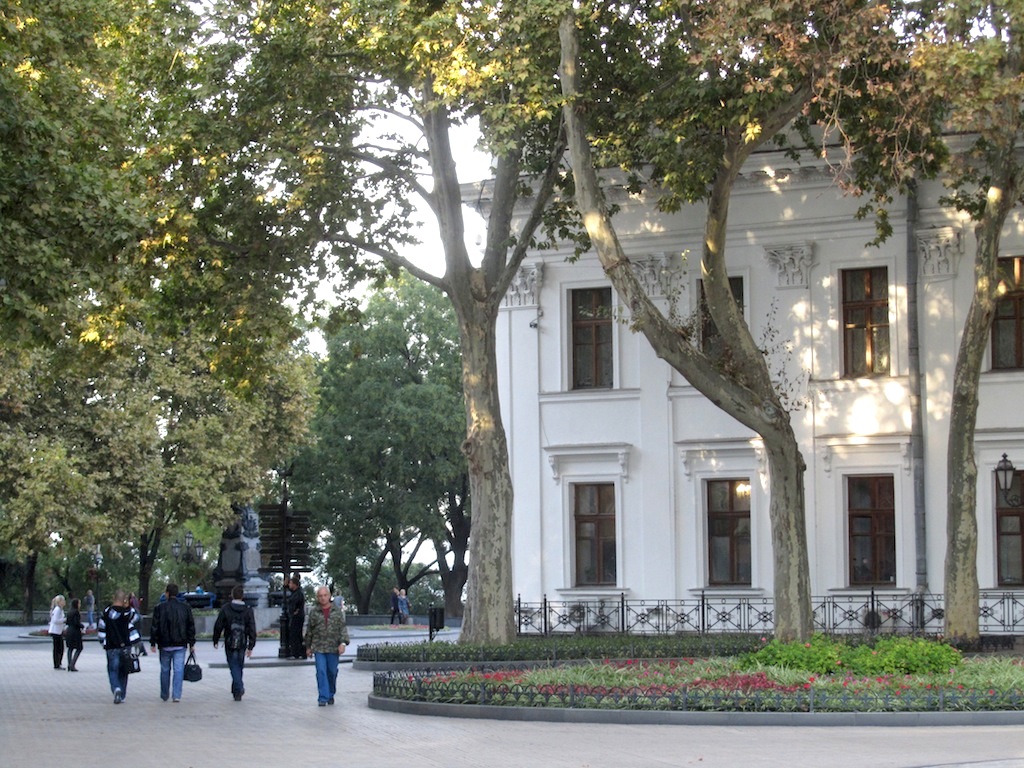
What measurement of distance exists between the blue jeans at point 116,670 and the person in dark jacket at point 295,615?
8.03 m

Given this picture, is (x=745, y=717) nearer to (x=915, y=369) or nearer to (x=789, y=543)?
(x=789, y=543)

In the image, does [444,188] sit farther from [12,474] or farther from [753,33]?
[12,474]

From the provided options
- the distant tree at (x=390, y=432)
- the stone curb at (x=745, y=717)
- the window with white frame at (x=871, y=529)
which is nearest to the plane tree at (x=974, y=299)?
the window with white frame at (x=871, y=529)

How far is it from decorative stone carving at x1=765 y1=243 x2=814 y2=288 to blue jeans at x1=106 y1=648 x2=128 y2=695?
16468mm

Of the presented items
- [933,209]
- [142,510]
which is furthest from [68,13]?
[142,510]

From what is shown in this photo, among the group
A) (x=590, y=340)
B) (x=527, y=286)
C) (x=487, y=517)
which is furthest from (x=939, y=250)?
(x=487, y=517)

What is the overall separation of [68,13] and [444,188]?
8.40 m

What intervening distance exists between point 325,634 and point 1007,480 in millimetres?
15889

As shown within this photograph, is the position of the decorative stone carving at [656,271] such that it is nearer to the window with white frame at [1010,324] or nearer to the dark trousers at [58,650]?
the window with white frame at [1010,324]

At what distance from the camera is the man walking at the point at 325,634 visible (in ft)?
66.0

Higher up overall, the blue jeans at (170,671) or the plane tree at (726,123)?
the plane tree at (726,123)

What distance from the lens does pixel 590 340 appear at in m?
34.7

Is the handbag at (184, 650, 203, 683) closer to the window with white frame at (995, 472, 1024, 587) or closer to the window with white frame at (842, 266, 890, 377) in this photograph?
the window with white frame at (842, 266, 890, 377)

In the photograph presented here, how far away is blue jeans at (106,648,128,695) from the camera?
22.0m
